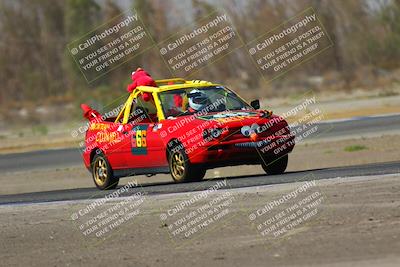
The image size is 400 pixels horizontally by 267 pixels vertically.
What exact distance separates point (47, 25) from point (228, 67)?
64.2 ft

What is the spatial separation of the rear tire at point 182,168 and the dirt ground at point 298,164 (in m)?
4.92

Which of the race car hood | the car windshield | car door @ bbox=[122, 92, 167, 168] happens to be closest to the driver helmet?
the car windshield

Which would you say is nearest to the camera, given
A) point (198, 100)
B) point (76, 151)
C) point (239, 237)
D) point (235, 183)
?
point (239, 237)

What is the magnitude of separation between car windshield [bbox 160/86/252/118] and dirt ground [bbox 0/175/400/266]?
246 centimetres

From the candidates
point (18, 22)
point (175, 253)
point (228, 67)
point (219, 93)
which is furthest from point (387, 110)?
point (18, 22)

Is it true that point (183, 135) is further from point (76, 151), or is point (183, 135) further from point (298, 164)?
point (76, 151)

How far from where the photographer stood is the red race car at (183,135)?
1460cm

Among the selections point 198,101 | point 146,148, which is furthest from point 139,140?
point 198,101

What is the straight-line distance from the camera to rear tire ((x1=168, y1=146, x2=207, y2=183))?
578 inches

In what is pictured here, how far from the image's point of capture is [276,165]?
1552 centimetres

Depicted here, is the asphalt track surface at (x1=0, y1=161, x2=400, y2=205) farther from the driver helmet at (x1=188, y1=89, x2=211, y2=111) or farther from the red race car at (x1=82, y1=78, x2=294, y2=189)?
the driver helmet at (x1=188, y1=89, x2=211, y2=111)

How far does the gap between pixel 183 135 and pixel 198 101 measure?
110 centimetres

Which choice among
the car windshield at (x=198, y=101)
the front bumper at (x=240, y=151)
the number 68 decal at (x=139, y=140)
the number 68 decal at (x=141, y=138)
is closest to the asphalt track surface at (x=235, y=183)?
the front bumper at (x=240, y=151)

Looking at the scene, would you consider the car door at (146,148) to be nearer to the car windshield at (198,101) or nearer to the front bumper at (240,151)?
the car windshield at (198,101)
